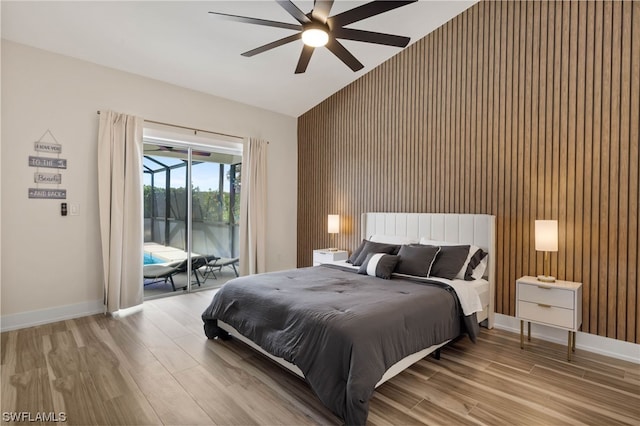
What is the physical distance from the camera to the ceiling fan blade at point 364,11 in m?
2.28

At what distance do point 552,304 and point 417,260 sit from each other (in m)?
1.22

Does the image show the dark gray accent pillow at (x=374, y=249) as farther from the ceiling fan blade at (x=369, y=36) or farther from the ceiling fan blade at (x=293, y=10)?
the ceiling fan blade at (x=293, y=10)

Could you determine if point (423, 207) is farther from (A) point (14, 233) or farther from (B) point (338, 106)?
(A) point (14, 233)

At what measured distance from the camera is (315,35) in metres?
2.67

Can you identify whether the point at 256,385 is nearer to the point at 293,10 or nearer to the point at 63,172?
the point at 293,10

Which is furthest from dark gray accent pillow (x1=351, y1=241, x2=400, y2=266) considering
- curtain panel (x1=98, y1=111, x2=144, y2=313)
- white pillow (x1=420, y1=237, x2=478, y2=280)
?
curtain panel (x1=98, y1=111, x2=144, y2=313)

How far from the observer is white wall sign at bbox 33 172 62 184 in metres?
3.54

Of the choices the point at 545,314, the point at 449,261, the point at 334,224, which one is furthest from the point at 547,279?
the point at 334,224

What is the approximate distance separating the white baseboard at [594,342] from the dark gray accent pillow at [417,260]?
1133 mm

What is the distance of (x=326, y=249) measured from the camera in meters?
5.39

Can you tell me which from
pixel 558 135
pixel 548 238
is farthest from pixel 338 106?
pixel 548 238

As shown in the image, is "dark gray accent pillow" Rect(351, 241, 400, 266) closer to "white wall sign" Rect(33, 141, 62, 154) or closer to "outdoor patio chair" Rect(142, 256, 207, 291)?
"outdoor patio chair" Rect(142, 256, 207, 291)

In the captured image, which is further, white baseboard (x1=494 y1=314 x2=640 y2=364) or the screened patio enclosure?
the screened patio enclosure

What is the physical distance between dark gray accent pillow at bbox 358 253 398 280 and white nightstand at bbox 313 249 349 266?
134cm
